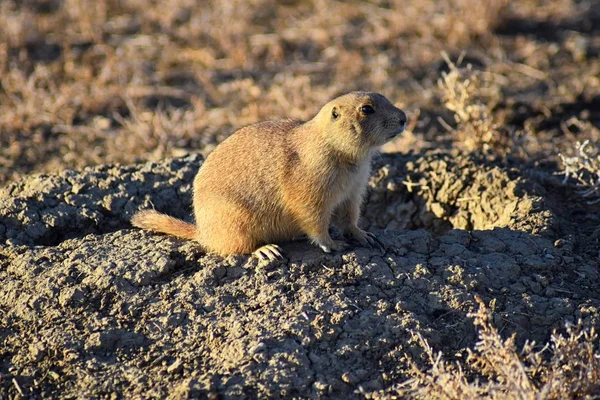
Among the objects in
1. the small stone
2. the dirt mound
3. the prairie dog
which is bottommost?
the small stone

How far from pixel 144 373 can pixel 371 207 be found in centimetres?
264

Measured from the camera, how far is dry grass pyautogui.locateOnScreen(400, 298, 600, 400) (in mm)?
3637

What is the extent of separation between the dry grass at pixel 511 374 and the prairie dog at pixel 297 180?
1225mm

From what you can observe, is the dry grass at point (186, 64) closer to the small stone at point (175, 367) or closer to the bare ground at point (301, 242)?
the bare ground at point (301, 242)

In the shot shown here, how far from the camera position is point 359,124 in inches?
194

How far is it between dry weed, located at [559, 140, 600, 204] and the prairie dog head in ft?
5.06

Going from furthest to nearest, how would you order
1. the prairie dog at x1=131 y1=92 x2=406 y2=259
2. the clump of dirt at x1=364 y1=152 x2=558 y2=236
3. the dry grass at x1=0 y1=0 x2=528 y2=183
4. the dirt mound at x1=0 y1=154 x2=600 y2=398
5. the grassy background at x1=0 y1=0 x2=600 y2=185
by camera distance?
1. the dry grass at x1=0 y1=0 x2=528 y2=183
2. the grassy background at x1=0 y1=0 x2=600 y2=185
3. the clump of dirt at x1=364 y1=152 x2=558 y2=236
4. the prairie dog at x1=131 y1=92 x2=406 y2=259
5. the dirt mound at x1=0 y1=154 x2=600 y2=398

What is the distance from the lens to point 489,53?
8992 mm

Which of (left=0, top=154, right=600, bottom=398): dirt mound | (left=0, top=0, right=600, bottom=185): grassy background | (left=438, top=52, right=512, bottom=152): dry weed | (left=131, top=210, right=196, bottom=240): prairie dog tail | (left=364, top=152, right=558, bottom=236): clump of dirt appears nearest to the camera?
(left=0, top=154, right=600, bottom=398): dirt mound

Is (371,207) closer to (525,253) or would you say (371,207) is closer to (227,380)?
(525,253)

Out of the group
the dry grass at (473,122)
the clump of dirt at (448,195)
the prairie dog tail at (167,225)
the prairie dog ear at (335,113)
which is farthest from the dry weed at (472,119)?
the prairie dog tail at (167,225)

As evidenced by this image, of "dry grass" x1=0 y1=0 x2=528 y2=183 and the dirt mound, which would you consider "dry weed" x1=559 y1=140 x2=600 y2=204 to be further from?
"dry grass" x1=0 y1=0 x2=528 y2=183

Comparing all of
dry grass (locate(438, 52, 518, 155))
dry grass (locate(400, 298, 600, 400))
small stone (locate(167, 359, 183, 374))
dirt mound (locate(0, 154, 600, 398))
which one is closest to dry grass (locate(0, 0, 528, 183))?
dry grass (locate(438, 52, 518, 155))

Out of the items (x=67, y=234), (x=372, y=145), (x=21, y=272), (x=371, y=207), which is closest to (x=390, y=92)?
(x=371, y=207)
